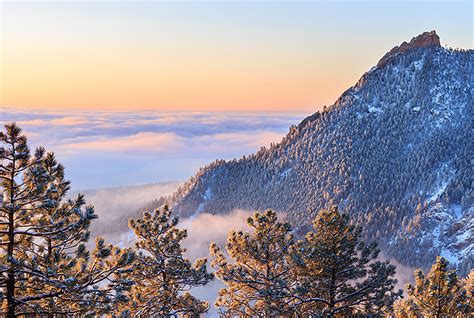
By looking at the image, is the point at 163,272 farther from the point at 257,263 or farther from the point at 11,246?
the point at 11,246

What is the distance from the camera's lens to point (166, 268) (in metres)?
22.6

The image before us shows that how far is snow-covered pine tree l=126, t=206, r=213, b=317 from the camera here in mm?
21891

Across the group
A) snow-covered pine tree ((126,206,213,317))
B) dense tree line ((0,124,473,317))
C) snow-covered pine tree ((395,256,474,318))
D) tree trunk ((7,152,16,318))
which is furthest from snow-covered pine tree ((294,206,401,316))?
tree trunk ((7,152,16,318))

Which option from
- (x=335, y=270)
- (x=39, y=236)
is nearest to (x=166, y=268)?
Answer: (x=335, y=270)

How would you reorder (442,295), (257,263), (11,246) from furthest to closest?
1. (257,263)
2. (442,295)
3. (11,246)

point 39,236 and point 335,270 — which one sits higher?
point 39,236

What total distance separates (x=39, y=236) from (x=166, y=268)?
10.8m

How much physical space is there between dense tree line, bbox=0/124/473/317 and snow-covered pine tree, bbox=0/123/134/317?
3 centimetres

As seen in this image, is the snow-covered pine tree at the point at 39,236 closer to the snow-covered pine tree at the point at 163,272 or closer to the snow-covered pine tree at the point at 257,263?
the snow-covered pine tree at the point at 163,272

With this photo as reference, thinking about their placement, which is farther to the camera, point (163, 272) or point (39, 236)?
point (163, 272)

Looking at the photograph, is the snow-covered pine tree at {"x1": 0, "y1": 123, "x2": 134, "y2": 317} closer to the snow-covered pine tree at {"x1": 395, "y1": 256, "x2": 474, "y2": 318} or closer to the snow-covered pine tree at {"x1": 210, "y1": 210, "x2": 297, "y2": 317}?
the snow-covered pine tree at {"x1": 210, "y1": 210, "x2": 297, "y2": 317}

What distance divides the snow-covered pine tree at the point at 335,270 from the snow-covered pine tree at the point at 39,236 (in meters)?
10.2

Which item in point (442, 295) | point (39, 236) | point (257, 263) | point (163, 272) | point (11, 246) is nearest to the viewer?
point (11, 246)

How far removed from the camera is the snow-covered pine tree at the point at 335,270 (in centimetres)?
2083
